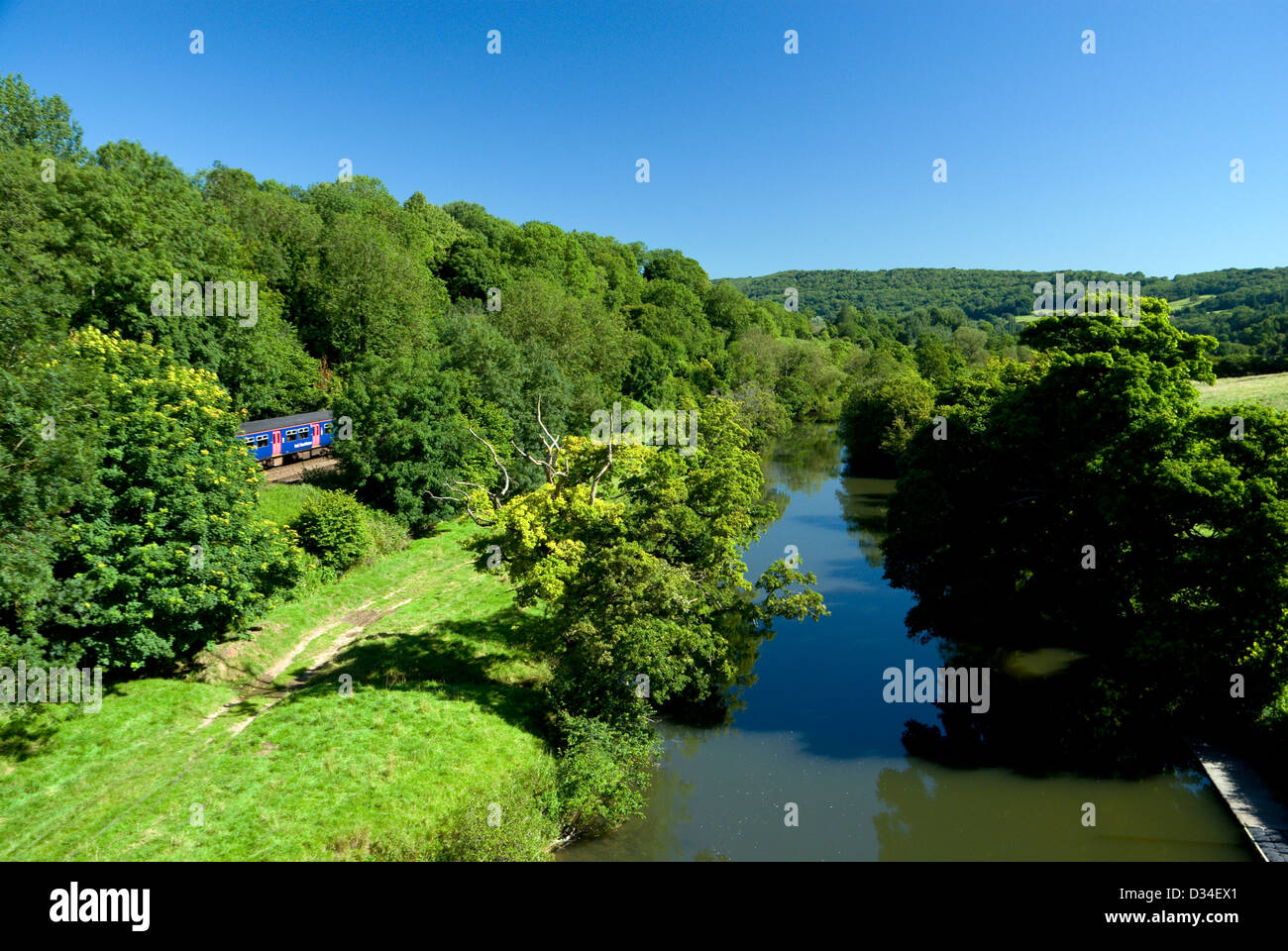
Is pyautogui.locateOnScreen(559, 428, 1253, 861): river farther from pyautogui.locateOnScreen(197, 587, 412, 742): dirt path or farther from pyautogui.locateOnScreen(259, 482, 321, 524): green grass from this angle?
pyautogui.locateOnScreen(259, 482, 321, 524): green grass

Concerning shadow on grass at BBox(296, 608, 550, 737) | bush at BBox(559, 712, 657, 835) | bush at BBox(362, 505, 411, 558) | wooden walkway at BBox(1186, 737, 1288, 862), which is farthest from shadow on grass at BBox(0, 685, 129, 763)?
wooden walkway at BBox(1186, 737, 1288, 862)

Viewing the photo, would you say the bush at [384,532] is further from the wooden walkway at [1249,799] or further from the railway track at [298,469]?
the wooden walkway at [1249,799]

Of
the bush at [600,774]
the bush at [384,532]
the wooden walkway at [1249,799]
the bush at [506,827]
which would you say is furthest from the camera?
the bush at [384,532]

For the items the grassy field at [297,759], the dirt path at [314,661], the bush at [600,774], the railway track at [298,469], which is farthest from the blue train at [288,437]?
the bush at [600,774]

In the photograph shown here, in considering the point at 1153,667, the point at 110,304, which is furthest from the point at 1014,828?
the point at 110,304

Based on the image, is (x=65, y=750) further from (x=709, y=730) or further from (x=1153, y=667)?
Answer: (x=1153, y=667)

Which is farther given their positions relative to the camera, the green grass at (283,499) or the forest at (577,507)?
the green grass at (283,499)
